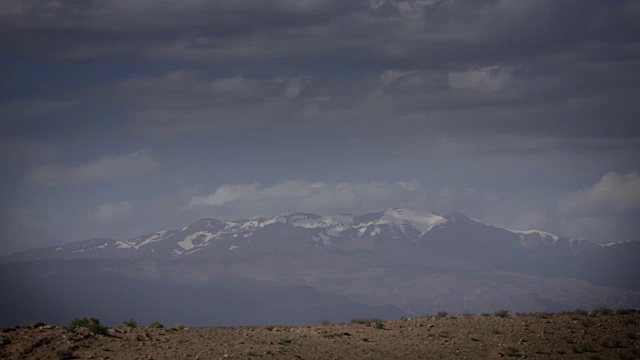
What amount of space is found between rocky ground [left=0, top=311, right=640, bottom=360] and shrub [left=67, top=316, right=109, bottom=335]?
14.6 inches

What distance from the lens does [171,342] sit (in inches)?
1838

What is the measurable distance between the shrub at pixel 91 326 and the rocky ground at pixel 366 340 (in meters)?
0.37

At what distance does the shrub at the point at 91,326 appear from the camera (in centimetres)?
4647

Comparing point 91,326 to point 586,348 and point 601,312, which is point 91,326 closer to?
point 586,348

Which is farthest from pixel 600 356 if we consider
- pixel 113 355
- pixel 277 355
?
pixel 113 355

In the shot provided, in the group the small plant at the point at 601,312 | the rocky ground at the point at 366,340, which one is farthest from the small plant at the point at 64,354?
the small plant at the point at 601,312

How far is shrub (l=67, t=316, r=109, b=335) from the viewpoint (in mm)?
46469

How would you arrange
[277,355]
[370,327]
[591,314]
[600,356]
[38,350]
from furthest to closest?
[591,314]
[370,327]
[600,356]
[277,355]
[38,350]

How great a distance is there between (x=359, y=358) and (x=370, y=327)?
7.38 metres

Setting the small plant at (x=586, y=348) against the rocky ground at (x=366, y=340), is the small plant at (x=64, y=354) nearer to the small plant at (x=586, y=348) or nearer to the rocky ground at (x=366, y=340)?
the rocky ground at (x=366, y=340)

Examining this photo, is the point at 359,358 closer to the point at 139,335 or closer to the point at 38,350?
the point at 139,335

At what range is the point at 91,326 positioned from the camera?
47.1 metres

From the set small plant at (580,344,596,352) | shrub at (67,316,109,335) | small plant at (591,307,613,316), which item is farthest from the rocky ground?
small plant at (591,307,613,316)

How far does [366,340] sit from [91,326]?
56.4 feet
